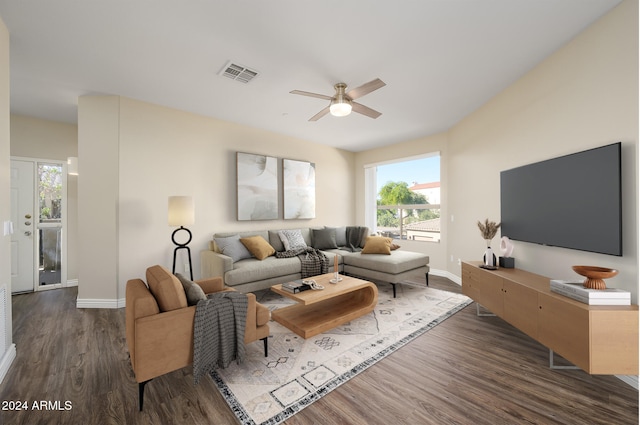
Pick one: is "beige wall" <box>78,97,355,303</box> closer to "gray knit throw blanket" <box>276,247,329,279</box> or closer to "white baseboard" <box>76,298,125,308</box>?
"white baseboard" <box>76,298,125,308</box>

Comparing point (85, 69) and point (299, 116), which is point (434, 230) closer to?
point (299, 116)

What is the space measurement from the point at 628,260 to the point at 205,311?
10.2 ft

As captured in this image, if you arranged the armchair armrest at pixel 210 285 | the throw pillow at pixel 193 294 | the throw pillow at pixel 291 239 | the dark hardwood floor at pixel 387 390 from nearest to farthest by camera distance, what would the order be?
the dark hardwood floor at pixel 387 390
the throw pillow at pixel 193 294
the armchair armrest at pixel 210 285
the throw pillow at pixel 291 239

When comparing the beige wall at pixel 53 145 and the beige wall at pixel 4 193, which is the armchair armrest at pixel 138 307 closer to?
the beige wall at pixel 4 193

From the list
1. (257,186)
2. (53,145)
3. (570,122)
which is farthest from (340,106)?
(53,145)

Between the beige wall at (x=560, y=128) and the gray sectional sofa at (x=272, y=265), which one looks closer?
the beige wall at (x=560, y=128)

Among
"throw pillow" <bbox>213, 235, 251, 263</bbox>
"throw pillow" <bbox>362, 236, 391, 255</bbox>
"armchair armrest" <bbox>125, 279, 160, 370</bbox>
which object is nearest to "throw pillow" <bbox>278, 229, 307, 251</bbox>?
"throw pillow" <bbox>213, 235, 251, 263</bbox>

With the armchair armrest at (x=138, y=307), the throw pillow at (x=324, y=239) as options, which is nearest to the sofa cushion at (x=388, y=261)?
the throw pillow at (x=324, y=239)

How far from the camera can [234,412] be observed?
1644 mm

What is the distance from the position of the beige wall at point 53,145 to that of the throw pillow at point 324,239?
13.6 feet

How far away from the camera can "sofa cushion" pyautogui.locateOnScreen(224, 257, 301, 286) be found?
3371 mm

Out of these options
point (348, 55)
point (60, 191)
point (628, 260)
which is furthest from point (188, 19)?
point (60, 191)

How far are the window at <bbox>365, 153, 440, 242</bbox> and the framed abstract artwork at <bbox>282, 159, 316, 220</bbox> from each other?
159cm

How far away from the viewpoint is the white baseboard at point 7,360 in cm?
200
